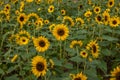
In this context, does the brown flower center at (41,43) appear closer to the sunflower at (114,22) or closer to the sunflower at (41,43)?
the sunflower at (41,43)

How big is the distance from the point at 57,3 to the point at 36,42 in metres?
4.27

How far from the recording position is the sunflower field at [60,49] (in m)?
4.30

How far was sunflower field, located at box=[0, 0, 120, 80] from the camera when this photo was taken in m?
4.30

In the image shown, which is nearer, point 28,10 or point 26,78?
point 26,78

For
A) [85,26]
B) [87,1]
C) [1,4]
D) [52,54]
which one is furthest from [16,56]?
[87,1]

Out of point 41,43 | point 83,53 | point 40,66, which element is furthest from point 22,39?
point 40,66

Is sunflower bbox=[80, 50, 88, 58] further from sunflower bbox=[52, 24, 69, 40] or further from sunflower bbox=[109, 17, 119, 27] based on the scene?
sunflower bbox=[109, 17, 119, 27]

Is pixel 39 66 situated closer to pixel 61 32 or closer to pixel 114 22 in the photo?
pixel 61 32

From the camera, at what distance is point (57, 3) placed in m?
8.48

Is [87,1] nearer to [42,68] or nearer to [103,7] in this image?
[103,7]

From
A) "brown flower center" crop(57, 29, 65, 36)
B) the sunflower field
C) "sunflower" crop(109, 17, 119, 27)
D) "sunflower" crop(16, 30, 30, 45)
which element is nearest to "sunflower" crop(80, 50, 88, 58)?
the sunflower field

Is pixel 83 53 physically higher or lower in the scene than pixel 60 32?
lower

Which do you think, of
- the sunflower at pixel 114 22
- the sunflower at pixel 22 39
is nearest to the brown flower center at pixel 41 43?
the sunflower at pixel 22 39

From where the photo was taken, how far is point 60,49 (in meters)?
4.99
